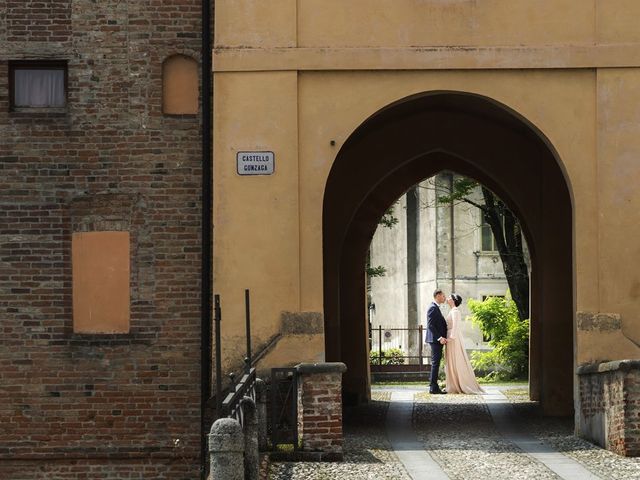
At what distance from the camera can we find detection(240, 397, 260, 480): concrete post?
38.5ft

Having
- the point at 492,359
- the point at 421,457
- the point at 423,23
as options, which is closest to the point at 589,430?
the point at 421,457

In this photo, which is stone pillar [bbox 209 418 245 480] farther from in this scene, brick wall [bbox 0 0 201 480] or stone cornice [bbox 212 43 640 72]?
brick wall [bbox 0 0 201 480]

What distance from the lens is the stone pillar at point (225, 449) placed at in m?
9.92

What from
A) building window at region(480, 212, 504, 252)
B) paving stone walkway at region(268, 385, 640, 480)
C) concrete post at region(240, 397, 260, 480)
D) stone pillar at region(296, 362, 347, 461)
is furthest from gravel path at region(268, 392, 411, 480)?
→ building window at region(480, 212, 504, 252)

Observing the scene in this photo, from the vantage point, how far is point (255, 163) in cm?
1622

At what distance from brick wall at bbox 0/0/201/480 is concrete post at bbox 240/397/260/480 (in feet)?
17.0

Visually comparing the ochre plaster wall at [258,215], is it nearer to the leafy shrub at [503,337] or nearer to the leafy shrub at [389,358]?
the leafy shrub at [503,337]

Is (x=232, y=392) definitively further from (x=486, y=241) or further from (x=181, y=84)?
(x=486, y=241)

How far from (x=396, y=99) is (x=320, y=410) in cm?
382

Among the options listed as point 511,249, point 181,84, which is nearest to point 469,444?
point 181,84

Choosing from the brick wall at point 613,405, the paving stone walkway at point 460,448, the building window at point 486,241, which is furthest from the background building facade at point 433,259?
the brick wall at point 613,405

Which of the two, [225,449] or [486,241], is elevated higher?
[486,241]

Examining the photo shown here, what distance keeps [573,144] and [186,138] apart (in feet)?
15.0

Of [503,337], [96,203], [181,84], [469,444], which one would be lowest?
[469,444]
